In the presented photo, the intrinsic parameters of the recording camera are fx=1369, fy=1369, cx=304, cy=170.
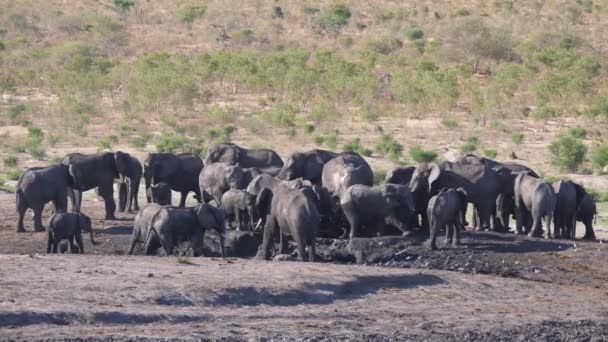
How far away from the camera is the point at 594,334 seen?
16766 mm

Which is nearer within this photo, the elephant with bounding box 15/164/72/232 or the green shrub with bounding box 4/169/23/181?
the elephant with bounding box 15/164/72/232

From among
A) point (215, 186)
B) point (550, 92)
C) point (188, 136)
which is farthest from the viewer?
point (550, 92)

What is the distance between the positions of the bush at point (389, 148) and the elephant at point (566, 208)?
1331cm

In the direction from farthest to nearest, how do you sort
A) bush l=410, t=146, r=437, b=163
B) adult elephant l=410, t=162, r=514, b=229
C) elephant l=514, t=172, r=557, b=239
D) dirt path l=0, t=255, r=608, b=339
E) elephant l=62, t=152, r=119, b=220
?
bush l=410, t=146, r=437, b=163 < elephant l=62, t=152, r=119, b=220 < adult elephant l=410, t=162, r=514, b=229 < elephant l=514, t=172, r=557, b=239 < dirt path l=0, t=255, r=608, b=339

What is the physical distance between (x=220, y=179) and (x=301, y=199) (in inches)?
208

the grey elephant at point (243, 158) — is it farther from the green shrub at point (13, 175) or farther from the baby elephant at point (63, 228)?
the baby elephant at point (63, 228)

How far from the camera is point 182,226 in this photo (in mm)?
20953

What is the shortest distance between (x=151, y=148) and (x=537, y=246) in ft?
65.1

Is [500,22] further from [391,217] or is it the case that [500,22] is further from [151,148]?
[391,217]

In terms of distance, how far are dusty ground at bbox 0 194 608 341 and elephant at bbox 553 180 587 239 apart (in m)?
2.49

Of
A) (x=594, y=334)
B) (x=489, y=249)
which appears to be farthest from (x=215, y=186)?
(x=594, y=334)

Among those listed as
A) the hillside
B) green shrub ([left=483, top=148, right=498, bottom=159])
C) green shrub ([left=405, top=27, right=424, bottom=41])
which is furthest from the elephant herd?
green shrub ([left=405, top=27, right=424, bottom=41])

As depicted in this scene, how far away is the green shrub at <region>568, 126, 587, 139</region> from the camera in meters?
42.0

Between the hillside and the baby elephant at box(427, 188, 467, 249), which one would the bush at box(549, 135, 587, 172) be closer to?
the hillside
